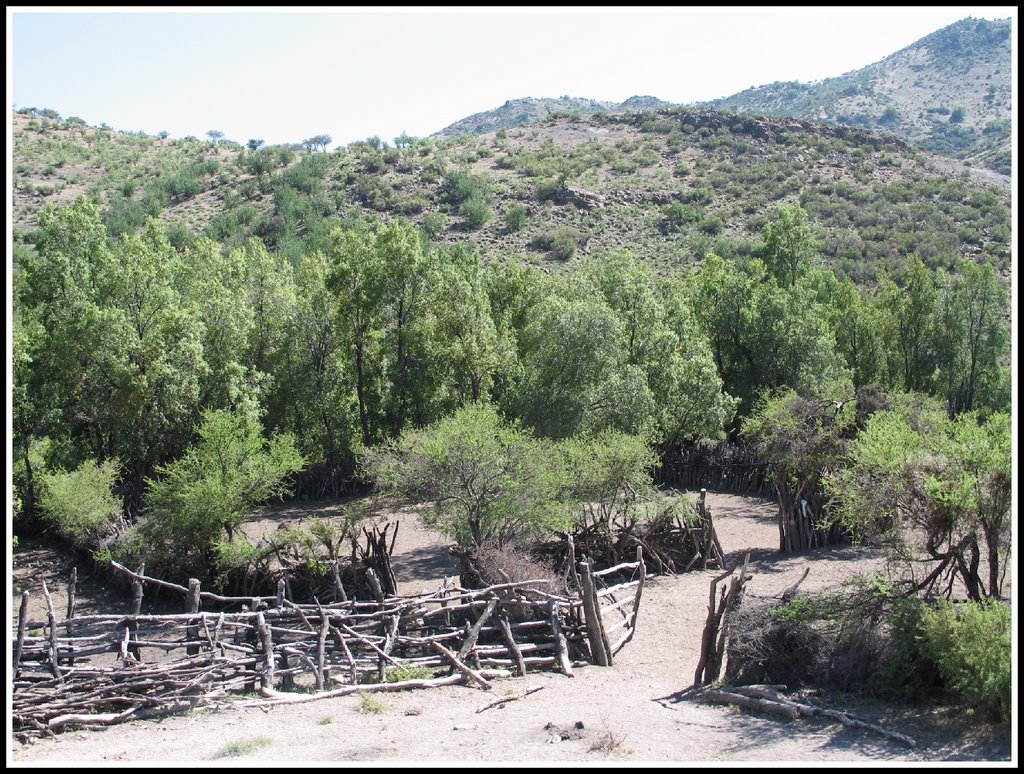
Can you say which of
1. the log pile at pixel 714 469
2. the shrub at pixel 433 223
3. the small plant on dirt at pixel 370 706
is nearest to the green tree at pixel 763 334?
the log pile at pixel 714 469

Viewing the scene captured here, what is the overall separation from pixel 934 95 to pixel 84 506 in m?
155

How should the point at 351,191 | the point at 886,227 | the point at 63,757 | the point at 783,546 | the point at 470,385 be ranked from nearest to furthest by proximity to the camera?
the point at 63,757 < the point at 783,546 < the point at 470,385 < the point at 886,227 < the point at 351,191

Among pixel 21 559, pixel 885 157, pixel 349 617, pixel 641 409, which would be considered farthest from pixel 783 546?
pixel 885 157

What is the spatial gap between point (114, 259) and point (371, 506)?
1178 centimetres

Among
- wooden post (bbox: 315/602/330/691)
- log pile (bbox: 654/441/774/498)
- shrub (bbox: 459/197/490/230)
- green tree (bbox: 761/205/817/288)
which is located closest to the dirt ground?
→ wooden post (bbox: 315/602/330/691)

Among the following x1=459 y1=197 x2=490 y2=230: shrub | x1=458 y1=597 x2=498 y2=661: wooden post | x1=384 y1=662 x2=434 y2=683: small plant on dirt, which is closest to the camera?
x1=384 y1=662 x2=434 y2=683: small plant on dirt

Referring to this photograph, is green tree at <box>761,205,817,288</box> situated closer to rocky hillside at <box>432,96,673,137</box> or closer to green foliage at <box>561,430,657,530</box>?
green foliage at <box>561,430,657,530</box>

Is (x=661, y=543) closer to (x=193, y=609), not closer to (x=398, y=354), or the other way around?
(x=193, y=609)

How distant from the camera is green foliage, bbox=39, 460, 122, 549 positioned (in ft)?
74.0

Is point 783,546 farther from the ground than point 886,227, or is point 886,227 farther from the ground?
point 886,227

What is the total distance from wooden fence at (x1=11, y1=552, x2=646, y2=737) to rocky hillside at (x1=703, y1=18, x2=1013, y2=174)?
110785 millimetres

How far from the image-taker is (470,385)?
32.2m

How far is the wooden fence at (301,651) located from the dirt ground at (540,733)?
456 millimetres

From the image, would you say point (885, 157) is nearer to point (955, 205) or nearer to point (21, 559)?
point (955, 205)
